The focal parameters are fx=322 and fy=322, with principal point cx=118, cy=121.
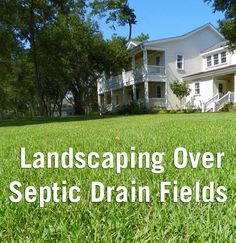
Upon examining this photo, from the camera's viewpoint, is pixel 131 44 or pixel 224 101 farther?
pixel 131 44

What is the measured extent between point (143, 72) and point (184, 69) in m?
4.88

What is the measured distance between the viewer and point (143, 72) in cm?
3097

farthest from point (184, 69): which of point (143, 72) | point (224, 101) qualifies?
point (224, 101)

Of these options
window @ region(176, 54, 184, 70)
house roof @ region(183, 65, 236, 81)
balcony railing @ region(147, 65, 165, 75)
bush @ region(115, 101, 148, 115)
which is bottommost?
bush @ region(115, 101, 148, 115)

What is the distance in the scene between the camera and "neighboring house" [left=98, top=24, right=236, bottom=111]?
98.0 feet

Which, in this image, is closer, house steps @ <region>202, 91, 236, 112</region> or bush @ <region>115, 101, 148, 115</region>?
house steps @ <region>202, 91, 236, 112</region>

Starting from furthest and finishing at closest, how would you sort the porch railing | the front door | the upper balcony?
1. the upper balcony
2. the front door
3. the porch railing

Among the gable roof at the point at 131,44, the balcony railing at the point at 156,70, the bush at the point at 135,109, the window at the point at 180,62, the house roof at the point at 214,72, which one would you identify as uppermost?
the gable roof at the point at 131,44

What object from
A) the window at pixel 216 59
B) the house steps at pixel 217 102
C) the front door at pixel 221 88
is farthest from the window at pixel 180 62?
the house steps at pixel 217 102

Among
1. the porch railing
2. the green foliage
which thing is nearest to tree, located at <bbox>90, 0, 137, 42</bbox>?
the green foliage

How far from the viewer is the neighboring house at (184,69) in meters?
29.9

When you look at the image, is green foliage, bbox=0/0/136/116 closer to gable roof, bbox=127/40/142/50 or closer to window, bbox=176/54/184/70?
gable roof, bbox=127/40/142/50

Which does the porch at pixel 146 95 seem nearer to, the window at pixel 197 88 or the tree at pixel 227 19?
the window at pixel 197 88

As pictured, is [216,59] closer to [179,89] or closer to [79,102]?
[179,89]
